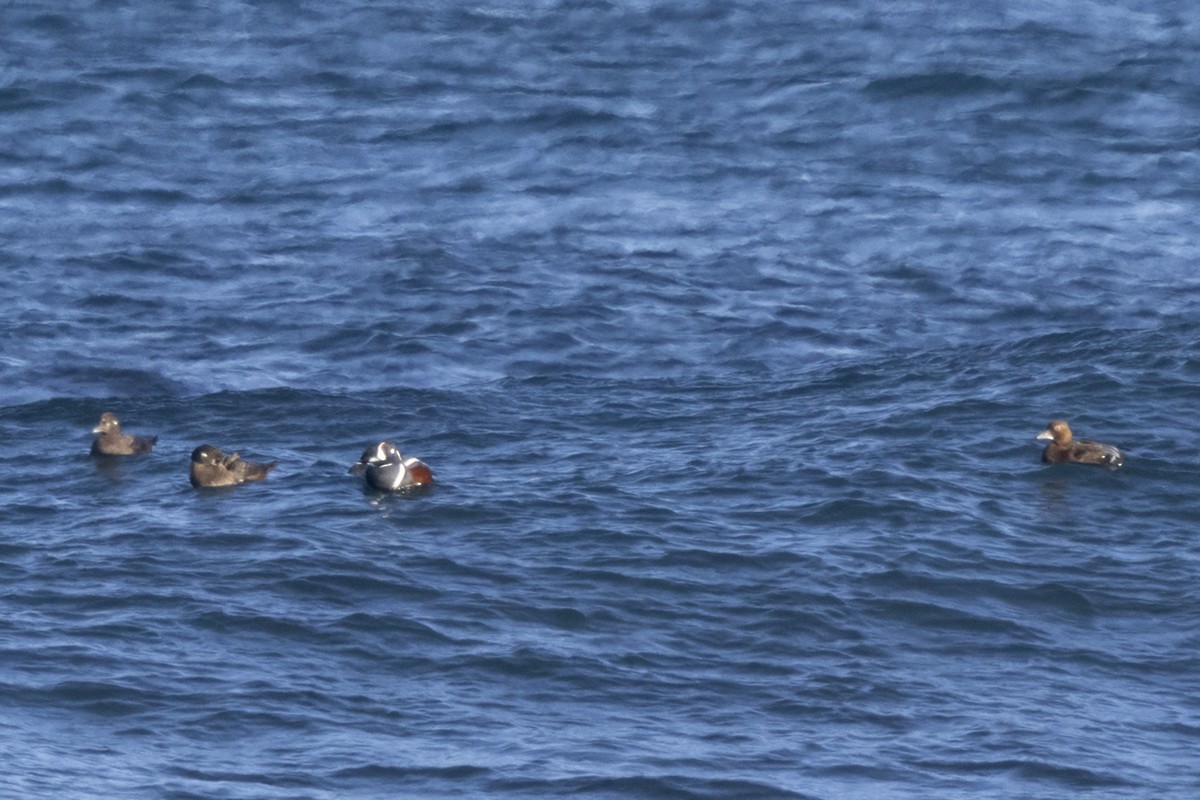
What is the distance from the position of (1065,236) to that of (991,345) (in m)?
4.04

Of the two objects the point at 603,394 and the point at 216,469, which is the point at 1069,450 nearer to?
the point at 603,394

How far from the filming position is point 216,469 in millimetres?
18562

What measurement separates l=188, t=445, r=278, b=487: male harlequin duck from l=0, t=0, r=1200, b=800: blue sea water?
299 millimetres

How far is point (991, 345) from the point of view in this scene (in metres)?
22.3

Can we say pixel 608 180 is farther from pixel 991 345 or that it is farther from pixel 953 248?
pixel 991 345

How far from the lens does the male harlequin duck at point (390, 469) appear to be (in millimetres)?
18109

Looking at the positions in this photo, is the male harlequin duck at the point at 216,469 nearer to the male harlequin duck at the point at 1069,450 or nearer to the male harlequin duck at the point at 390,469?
the male harlequin duck at the point at 390,469

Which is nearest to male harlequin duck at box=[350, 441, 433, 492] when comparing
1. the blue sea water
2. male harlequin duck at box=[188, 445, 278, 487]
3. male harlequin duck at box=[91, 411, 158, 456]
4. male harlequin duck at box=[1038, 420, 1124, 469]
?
the blue sea water

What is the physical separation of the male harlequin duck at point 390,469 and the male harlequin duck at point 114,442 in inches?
88.7

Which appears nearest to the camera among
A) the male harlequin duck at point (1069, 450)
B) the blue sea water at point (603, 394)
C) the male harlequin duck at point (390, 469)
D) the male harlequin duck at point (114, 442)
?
the blue sea water at point (603, 394)

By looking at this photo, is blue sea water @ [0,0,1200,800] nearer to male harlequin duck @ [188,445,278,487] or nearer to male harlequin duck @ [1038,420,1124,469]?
male harlequin duck @ [1038,420,1124,469]

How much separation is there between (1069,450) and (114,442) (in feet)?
29.6

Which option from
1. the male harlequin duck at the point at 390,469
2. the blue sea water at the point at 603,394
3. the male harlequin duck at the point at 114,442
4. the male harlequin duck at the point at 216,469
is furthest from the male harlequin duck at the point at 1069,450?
the male harlequin duck at the point at 114,442

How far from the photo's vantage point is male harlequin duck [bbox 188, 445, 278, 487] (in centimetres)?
1853
